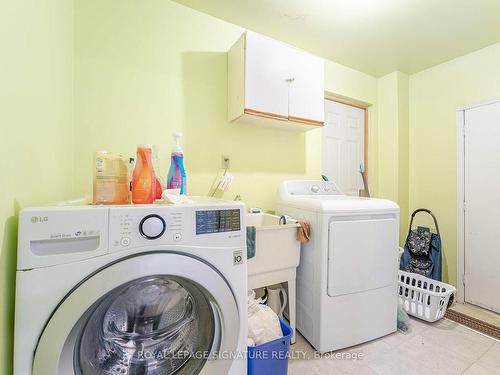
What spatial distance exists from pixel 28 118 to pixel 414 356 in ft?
7.34

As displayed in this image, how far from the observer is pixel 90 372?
748 mm

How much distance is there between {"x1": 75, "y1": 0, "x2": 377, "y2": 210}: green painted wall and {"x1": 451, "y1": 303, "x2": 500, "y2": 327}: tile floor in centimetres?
184

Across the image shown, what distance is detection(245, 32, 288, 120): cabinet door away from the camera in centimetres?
163

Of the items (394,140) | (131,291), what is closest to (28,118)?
(131,291)

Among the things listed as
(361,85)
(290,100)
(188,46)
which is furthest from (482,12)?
(188,46)

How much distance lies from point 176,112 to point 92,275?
4.28ft

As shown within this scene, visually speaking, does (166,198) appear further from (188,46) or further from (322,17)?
(322,17)

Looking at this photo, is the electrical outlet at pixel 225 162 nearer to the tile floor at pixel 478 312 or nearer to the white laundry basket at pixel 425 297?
the white laundry basket at pixel 425 297

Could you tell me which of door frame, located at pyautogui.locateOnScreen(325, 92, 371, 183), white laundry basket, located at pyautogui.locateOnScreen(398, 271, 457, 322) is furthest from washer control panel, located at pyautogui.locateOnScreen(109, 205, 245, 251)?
door frame, located at pyautogui.locateOnScreen(325, 92, 371, 183)

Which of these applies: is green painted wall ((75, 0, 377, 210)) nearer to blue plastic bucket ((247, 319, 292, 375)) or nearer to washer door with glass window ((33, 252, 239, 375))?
washer door with glass window ((33, 252, 239, 375))

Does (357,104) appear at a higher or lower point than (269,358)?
higher

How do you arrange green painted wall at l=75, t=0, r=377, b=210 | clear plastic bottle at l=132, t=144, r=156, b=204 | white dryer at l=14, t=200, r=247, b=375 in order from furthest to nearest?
green painted wall at l=75, t=0, r=377, b=210 → clear plastic bottle at l=132, t=144, r=156, b=204 → white dryer at l=14, t=200, r=247, b=375

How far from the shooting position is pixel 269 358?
3.50 ft

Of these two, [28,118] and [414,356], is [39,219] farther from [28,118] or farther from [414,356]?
[414,356]
